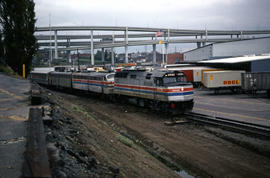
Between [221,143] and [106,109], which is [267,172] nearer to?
[221,143]

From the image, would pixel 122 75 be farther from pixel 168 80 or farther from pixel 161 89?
pixel 168 80

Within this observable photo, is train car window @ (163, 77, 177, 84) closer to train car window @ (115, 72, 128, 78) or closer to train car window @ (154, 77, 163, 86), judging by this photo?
train car window @ (154, 77, 163, 86)

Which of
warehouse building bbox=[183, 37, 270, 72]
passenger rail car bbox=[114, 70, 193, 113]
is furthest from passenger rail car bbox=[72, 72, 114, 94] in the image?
warehouse building bbox=[183, 37, 270, 72]

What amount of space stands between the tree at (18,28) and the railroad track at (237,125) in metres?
23.6

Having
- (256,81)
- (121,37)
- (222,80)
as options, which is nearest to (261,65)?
(222,80)

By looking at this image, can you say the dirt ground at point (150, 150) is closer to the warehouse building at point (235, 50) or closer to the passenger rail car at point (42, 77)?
the passenger rail car at point (42, 77)

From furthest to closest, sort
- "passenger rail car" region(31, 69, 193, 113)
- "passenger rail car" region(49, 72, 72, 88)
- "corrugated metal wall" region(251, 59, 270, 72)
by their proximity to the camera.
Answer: "corrugated metal wall" region(251, 59, 270, 72), "passenger rail car" region(49, 72, 72, 88), "passenger rail car" region(31, 69, 193, 113)

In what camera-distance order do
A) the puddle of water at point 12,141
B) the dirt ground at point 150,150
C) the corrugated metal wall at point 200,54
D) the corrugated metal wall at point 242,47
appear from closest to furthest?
the dirt ground at point 150,150, the puddle of water at point 12,141, the corrugated metal wall at point 242,47, the corrugated metal wall at point 200,54

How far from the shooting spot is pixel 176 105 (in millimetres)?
22297

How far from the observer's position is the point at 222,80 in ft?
125

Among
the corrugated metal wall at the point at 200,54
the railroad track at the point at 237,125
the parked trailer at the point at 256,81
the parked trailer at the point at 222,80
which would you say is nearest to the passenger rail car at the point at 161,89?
the railroad track at the point at 237,125

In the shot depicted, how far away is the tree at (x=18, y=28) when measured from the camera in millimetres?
32812

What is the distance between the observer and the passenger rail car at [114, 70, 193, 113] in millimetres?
21820

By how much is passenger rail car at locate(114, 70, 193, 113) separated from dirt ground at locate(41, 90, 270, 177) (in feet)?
5.74
